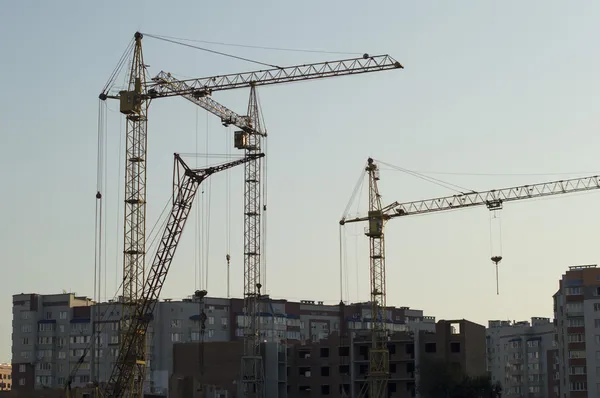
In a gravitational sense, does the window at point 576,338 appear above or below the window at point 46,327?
below

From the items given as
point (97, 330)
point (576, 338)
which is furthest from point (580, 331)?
point (97, 330)

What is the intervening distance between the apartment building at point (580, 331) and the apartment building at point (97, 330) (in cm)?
4382

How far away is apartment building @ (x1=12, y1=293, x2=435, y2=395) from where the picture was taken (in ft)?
585

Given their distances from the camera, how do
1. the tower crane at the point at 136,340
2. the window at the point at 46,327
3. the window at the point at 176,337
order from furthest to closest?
the window at the point at 46,327
the window at the point at 176,337
the tower crane at the point at 136,340

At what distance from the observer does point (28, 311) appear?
189m

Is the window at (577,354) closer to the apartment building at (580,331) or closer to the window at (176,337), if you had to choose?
the apartment building at (580,331)

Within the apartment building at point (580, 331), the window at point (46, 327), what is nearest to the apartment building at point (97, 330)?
the window at point (46, 327)

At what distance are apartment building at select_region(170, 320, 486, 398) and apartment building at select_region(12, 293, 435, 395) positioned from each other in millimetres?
22849

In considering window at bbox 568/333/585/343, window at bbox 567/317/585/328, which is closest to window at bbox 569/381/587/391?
window at bbox 568/333/585/343

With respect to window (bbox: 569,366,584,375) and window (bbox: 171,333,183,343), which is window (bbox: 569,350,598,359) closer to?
window (bbox: 569,366,584,375)

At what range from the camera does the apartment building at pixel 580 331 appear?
6284 inches

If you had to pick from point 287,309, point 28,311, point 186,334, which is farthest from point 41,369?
point 287,309

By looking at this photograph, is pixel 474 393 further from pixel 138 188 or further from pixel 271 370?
pixel 138 188

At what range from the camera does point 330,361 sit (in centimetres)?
15600
